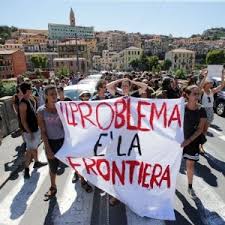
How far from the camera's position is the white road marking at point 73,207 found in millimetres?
4469

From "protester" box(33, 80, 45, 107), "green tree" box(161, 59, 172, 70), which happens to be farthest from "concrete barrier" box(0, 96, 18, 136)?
"green tree" box(161, 59, 172, 70)

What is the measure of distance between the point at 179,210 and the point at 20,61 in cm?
9723

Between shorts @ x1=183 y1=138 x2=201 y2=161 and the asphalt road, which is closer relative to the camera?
the asphalt road

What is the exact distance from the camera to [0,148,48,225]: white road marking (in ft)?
15.3

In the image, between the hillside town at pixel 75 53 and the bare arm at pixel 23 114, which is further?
the hillside town at pixel 75 53

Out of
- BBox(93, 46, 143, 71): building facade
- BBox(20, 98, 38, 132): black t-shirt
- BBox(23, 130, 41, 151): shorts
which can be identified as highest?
BBox(20, 98, 38, 132): black t-shirt

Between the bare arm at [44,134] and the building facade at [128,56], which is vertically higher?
the bare arm at [44,134]

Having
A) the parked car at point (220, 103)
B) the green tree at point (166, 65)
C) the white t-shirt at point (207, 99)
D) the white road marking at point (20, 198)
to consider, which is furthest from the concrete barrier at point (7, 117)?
the green tree at point (166, 65)

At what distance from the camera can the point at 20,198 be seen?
17.3 ft

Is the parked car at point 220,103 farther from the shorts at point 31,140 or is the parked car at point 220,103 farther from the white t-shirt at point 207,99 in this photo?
the shorts at point 31,140

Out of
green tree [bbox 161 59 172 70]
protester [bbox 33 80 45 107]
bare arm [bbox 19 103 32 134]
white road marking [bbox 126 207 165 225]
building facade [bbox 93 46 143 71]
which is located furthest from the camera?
building facade [bbox 93 46 143 71]

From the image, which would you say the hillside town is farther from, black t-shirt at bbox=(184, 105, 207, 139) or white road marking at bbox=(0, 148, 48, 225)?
black t-shirt at bbox=(184, 105, 207, 139)

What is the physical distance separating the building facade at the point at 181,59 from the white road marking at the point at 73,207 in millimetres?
143194

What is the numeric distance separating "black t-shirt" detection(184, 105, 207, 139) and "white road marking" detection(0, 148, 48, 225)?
2884 millimetres
